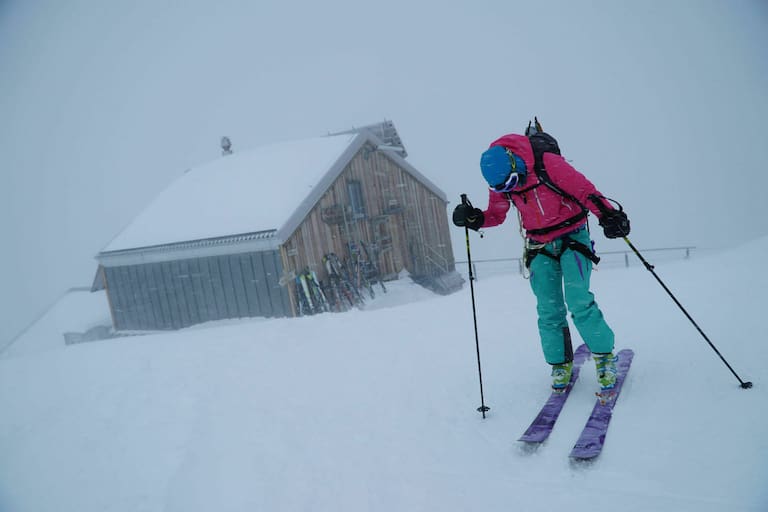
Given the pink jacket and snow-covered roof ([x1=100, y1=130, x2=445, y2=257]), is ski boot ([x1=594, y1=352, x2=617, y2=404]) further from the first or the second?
snow-covered roof ([x1=100, y1=130, x2=445, y2=257])

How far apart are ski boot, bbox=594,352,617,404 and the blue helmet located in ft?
4.38

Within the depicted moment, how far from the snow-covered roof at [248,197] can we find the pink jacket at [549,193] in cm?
882

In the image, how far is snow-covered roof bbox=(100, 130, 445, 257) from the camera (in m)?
12.0

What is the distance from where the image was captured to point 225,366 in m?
4.55

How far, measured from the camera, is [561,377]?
3199mm

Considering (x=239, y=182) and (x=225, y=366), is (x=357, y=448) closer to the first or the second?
(x=225, y=366)

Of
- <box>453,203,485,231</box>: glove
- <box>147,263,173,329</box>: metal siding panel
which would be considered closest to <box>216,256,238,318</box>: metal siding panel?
<box>147,263,173,329</box>: metal siding panel

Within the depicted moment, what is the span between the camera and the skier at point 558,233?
3.03m

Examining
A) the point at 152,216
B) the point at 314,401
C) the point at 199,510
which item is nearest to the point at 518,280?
the point at 314,401

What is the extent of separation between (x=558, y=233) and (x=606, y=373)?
101cm

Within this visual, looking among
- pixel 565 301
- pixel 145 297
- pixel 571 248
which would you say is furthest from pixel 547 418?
pixel 145 297

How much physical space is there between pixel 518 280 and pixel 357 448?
543 centimetres

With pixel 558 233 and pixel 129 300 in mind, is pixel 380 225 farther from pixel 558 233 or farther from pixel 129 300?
pixel 558 233

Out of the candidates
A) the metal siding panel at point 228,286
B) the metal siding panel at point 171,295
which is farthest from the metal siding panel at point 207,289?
the metal siding panel at point 171,295
